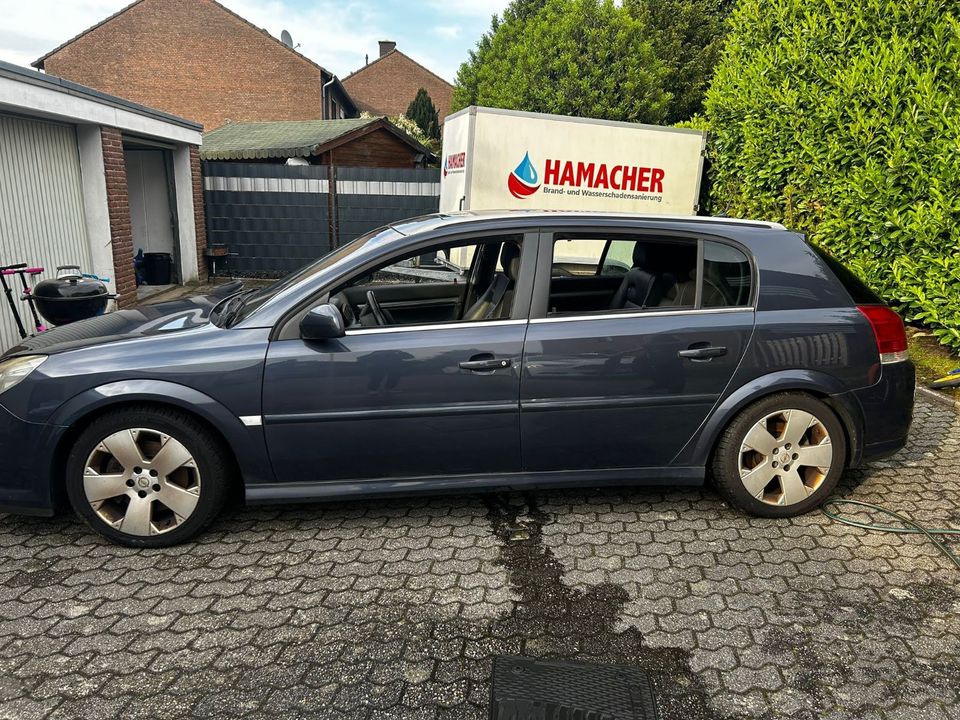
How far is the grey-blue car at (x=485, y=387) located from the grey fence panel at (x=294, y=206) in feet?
35.9

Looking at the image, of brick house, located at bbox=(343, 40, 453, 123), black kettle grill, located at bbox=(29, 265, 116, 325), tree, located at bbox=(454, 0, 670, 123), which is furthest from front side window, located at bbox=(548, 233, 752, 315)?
brick house, located at bbox=(343, 40, 453, 123)

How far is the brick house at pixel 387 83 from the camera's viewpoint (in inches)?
1831

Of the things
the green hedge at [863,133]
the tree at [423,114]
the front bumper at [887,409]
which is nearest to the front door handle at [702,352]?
the front bumper at [887,409]

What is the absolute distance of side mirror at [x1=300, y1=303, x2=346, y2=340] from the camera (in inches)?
134

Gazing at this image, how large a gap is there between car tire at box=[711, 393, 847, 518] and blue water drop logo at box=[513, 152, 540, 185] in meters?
7.36

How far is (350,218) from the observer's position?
1482 cm

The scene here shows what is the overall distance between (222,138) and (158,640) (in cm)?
2155

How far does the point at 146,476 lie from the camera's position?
3.48 m

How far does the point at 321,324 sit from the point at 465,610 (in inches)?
57.0

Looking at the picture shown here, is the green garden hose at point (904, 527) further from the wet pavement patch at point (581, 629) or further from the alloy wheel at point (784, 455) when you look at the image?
the wet pavement patch at point (581, 629)

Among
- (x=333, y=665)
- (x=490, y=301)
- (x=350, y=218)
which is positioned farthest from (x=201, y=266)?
(x=333, y=665)

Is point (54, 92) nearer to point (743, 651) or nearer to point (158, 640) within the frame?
point (158, 640)

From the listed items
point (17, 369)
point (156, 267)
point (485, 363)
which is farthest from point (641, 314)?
point (156, 267)

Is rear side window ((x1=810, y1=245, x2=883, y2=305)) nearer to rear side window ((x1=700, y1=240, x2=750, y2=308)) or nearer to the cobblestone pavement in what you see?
rear side window ((x1=700, y1=240, x2=750, y2=308))
